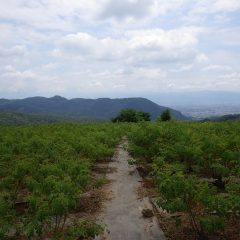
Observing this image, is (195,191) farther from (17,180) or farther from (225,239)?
(17,180)

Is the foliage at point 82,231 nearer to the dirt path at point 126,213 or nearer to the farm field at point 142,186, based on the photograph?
the farm field at point 142,186

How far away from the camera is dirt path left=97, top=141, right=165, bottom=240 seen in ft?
31.8

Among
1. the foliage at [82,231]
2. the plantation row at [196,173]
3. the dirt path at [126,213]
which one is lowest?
the dirt path at [126,213]

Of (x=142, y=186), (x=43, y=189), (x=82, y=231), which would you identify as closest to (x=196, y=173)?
(x=142, y=186)

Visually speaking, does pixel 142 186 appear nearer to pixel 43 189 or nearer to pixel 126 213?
pixel 126 213

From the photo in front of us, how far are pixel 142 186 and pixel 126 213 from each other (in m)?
3.46

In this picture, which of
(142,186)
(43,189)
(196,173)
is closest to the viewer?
(43,189)

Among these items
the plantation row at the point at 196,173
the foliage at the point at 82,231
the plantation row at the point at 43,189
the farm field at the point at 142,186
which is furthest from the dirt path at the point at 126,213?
the plantation row at the point at 43,189

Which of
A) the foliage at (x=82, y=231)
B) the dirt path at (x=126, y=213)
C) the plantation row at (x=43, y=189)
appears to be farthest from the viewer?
the dirt path at (x=126, y=213)

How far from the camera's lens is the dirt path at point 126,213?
9706mm

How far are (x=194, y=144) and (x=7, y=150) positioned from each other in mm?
7971

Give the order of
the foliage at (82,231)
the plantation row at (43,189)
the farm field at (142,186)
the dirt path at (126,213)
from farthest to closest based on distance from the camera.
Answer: the dirt path at (126,213), the farm field at (142,186), the plantation row at (43,189), the foliage at (82,231)

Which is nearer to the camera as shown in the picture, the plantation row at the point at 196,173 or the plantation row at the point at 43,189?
the plantation row at the point at 43,189

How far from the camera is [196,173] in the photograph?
1580cm
